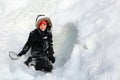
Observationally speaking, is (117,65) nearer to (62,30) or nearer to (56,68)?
(56,68)

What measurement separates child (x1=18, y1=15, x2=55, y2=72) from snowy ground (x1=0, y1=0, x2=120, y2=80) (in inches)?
7.8

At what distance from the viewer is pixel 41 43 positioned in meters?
7.16

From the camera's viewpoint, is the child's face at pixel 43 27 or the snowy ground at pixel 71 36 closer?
the snowy ground at pixel 71 36

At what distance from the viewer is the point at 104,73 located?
18.7ft

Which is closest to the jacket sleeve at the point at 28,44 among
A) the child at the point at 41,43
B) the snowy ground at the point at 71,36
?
the child at the point at 41,43

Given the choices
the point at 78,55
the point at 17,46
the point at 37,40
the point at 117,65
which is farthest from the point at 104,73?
the point at 17,46

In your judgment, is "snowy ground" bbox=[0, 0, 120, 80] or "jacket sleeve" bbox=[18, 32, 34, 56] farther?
"jacket sleeve" bbox=[18, 32, 34, 56]

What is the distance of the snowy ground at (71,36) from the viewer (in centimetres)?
606

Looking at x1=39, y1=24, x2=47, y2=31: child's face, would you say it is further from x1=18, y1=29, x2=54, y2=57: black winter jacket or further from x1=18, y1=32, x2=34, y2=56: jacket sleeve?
x1=18, y1=32, x2=34, y2=56: jacket sleeve

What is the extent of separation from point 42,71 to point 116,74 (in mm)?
1704

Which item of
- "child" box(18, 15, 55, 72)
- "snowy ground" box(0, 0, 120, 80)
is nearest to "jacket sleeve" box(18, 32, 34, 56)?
"child" box(18, 15, 55, 72)

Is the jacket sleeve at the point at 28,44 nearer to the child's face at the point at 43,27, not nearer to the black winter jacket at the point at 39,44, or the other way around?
the black winter jacket at the point at 39,44

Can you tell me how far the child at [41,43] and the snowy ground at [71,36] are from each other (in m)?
0.20

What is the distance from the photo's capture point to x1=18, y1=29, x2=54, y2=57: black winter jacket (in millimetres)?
7113
